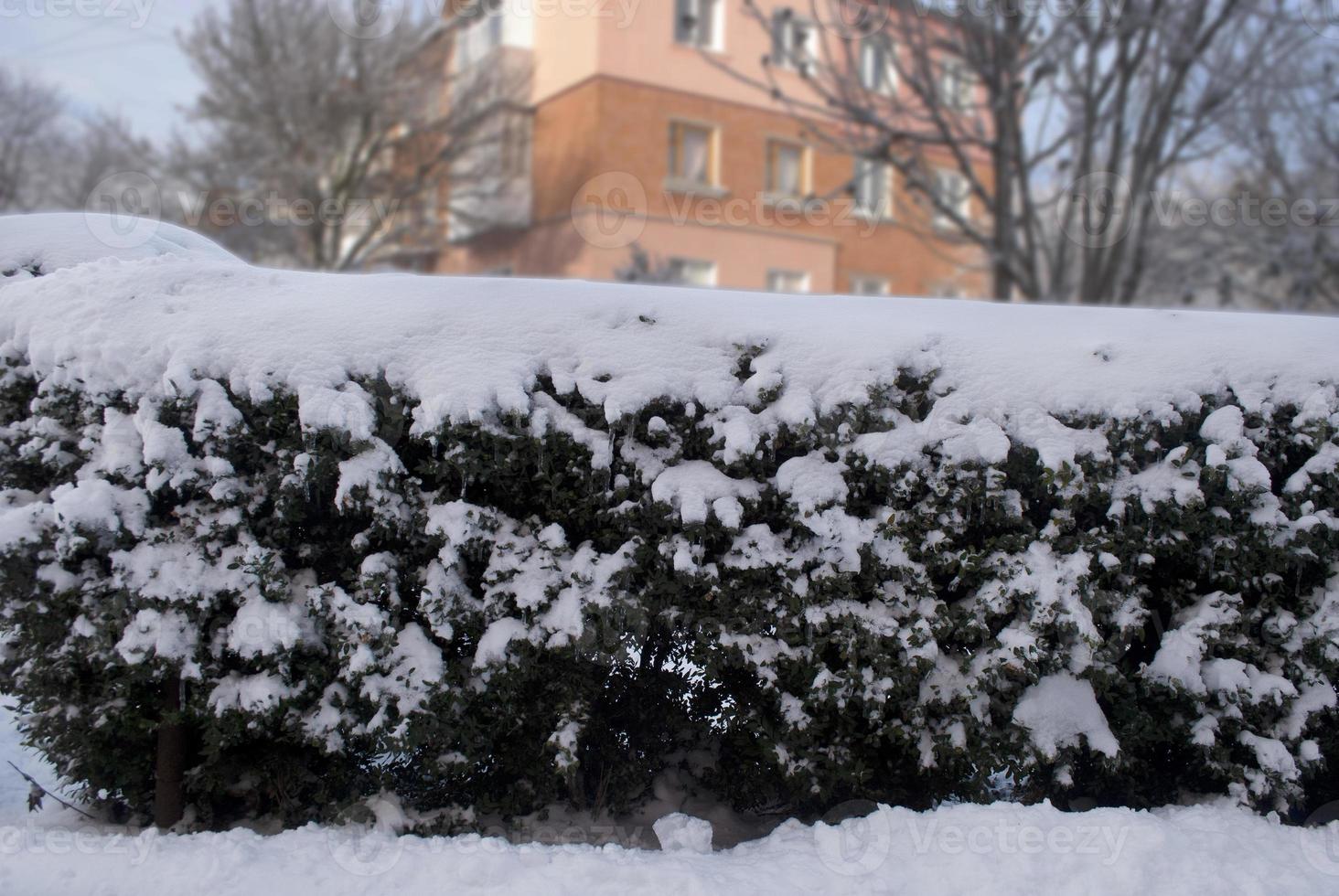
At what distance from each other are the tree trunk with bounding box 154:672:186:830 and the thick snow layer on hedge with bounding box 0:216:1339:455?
0.95 metres

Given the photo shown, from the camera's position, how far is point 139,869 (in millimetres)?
2689

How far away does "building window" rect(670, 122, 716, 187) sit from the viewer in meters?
20.5

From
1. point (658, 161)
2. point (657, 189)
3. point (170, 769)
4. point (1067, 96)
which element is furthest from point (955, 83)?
point (658, 161)

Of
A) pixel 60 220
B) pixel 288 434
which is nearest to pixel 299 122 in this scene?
pixel 60 220

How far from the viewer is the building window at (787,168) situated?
21.8m

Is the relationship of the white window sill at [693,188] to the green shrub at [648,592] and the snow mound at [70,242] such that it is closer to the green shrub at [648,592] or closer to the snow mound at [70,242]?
the snow mound at [70,242]

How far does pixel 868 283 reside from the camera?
76.4 ft

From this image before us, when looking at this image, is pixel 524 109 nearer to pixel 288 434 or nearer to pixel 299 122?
pixel 299 122

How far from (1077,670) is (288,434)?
2.51m

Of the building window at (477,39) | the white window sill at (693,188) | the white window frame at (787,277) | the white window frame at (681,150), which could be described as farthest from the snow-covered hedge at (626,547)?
the building window at (477,39)

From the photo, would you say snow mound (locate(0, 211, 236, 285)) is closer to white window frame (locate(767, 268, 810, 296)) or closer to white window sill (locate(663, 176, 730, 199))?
white window sill (locate(663, 176, 730, 199))

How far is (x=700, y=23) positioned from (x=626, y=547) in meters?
19.5

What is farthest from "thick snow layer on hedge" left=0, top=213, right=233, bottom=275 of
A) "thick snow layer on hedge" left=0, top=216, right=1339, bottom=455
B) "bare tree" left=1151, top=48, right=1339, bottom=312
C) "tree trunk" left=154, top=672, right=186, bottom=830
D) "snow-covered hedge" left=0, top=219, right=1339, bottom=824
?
"bare tree" left=1151, top=48, right=1339, bottom=312

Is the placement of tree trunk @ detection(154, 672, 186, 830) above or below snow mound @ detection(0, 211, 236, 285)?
below
